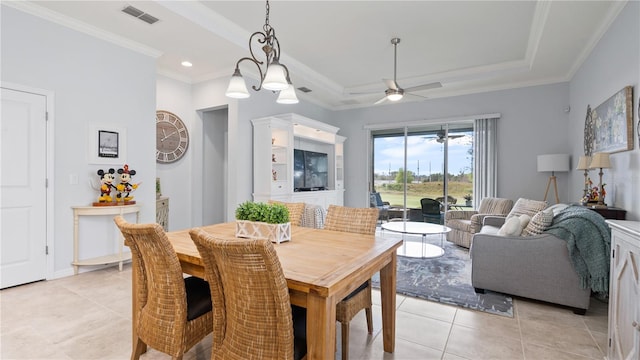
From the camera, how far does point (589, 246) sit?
2459mm

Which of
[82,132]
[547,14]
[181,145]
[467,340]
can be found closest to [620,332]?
[467,340]

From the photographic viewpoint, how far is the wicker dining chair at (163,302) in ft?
4.88

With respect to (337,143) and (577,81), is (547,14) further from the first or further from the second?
(337,143)

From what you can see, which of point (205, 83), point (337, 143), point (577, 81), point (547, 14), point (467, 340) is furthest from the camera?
point (337, 143)

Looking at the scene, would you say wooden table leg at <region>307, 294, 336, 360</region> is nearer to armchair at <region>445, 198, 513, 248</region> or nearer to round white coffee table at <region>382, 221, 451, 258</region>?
round white coffee table at <region>382, 221, 451, 258</region>

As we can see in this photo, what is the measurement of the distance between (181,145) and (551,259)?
5.07 metres

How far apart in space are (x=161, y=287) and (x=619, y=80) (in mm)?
4245

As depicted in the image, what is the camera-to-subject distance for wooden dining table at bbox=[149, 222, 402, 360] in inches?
Result: 48.2

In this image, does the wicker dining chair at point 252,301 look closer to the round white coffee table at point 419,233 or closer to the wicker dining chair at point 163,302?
the wicker dining chair at point 163,302

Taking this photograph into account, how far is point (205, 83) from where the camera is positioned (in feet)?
16.1

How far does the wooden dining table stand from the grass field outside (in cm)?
453

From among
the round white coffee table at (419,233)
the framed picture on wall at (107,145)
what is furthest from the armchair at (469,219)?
the framed picture on wall at (107,145)

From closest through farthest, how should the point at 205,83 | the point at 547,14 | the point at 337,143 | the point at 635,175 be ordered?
1. the point at 635,175
2. the point at 547,14
3. the point at 205,83
4. the point at 337,143

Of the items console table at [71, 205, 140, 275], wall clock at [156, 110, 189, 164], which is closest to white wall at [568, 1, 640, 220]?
console table at [71, 205, 140, 275]
